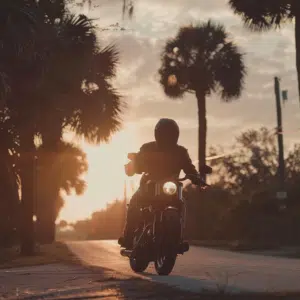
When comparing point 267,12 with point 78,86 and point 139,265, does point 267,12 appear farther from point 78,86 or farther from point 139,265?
point 139,265

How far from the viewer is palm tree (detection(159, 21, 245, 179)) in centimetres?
3791

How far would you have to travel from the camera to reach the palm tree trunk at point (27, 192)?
19516 mm

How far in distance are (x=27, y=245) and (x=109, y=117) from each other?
4.38 metres

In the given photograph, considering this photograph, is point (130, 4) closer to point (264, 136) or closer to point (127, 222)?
point (127, 222)

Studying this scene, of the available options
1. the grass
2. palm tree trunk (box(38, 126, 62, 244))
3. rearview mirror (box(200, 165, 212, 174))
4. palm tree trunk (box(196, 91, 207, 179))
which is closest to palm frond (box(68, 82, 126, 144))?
the grass

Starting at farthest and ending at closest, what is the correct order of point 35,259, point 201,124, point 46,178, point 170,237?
point 201,124, point 46,178, point 35,259, point 170,237

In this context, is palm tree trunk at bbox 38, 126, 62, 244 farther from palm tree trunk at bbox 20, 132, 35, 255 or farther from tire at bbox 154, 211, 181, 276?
tire at bbox 154, 211, 181, 276

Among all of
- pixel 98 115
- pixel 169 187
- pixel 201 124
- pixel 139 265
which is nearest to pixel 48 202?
pixel 201 124

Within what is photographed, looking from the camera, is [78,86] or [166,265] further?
[78,86]

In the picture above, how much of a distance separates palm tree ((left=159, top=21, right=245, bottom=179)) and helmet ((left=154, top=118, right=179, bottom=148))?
28.7m

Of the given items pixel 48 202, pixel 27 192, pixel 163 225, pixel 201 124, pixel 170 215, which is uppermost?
pixel 201 124

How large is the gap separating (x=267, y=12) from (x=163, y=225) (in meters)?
Result: 18.6

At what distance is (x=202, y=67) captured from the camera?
126 ft

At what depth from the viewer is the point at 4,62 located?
57.8ft
